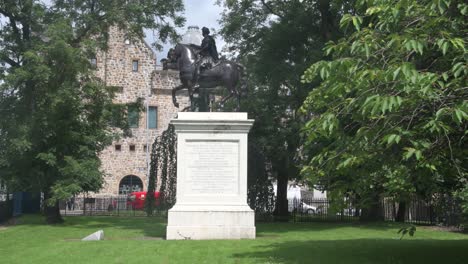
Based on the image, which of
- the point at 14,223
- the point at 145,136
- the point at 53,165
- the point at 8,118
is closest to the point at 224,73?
the point at 53,165

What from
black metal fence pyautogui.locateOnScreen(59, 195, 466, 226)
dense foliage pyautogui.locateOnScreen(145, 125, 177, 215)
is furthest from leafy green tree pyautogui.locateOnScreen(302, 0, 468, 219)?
dense foliage pyautogui.locateOnScreen(145, 125, 177, 215)

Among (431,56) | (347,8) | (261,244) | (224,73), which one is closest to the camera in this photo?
(431,56)

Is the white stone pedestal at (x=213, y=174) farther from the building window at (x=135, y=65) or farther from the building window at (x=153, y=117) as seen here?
the building window at (x=153, y=117)

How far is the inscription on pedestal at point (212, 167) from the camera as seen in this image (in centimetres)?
1448

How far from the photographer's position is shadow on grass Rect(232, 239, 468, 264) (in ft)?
34.2

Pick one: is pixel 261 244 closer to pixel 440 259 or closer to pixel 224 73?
pixel 440 259

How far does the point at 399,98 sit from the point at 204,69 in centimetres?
1053

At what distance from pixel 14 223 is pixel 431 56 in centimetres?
2109

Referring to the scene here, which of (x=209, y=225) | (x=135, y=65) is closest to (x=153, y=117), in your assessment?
(x=135, y=65)

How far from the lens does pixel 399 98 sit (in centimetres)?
639

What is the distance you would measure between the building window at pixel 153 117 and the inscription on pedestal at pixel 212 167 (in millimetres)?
37867

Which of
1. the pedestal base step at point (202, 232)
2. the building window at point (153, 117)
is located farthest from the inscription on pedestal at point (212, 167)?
the building window at point (153, 117)

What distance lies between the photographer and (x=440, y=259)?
10.9 meters

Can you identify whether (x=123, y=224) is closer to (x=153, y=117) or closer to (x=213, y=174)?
(x=213, y=174)
